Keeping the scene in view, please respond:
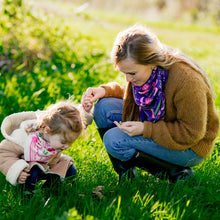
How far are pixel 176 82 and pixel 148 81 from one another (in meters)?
0.23

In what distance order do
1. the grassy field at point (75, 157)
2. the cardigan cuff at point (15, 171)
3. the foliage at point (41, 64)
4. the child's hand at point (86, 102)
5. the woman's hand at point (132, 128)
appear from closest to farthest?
the grassy field at point (75, 157)
the cardigan cuff at point (15, 171)
the woman's hand at point (132, 128)
the child's hand at point (86, 102)
the foliage at point (41, 64)

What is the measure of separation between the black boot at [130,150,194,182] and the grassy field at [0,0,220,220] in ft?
0.26

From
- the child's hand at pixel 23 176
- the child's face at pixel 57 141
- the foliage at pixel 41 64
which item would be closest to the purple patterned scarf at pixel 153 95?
the child's face at pixel 57 141

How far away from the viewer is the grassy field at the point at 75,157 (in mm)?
2180

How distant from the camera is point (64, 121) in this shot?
2312 millimetres

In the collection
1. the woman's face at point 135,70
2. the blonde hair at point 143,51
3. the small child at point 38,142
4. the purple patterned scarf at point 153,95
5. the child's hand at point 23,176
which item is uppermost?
the blonde hair at point 143,51

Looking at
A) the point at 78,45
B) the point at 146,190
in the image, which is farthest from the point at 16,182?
the point at 78,45

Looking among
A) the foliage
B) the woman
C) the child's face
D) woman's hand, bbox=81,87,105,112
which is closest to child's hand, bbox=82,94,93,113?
woman's hand, bbox=81,87,105,112

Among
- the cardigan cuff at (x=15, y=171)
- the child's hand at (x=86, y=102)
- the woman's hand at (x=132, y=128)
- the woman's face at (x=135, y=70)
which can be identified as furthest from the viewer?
the child's hand at (x=86, y=102)

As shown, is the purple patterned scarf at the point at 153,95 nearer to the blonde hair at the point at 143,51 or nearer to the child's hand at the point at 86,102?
the blonde hair at the point at 143,51

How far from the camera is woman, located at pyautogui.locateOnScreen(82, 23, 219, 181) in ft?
7.84

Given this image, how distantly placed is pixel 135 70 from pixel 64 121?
639mm

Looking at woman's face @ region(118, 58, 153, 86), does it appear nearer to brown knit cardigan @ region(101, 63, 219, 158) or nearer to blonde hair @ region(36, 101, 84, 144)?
brown knit cardigan @ region(101, 63, 219, 158)

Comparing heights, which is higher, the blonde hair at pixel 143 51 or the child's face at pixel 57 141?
the blonde hair at pixel 143 51
